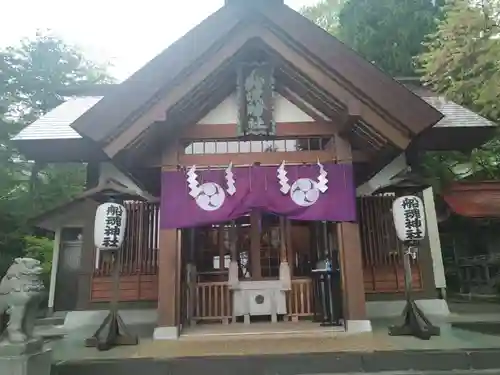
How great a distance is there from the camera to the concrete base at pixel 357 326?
251 inches

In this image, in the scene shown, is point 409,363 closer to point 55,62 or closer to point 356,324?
point 356,324

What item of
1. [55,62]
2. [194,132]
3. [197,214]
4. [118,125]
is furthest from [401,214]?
[55,62]

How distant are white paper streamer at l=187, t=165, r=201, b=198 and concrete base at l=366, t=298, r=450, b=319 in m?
5.08

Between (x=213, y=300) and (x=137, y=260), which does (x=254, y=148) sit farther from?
(x=137, y=260)

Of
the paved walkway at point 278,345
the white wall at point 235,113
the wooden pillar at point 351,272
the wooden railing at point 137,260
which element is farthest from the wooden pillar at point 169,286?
the wooden railing at point 137,260

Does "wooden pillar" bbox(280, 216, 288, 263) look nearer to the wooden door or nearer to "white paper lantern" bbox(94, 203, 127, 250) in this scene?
"white paper lantern" bbox(94, 203, 127, 250)

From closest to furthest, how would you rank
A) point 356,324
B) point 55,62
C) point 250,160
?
1. point 356,324
2. point 250,160
3. point 55,62

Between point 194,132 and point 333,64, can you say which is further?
point 194,132

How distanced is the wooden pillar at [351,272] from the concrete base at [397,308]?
306cm

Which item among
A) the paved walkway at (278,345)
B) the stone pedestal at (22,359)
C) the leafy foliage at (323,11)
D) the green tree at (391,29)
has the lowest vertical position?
the paved walkway at (278,345)

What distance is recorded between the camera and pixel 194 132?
7254mm

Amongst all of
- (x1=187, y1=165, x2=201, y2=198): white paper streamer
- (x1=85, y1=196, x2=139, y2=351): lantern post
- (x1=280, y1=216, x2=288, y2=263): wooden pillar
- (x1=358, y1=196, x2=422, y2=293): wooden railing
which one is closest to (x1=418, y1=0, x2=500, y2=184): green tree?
(x1=358, y1=196, x2=422, y2=293): wooden railing

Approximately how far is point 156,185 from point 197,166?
87.2 inches

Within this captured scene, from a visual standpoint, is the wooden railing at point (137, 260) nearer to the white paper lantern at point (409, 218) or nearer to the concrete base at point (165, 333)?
the concrete base at point (165, 333)
